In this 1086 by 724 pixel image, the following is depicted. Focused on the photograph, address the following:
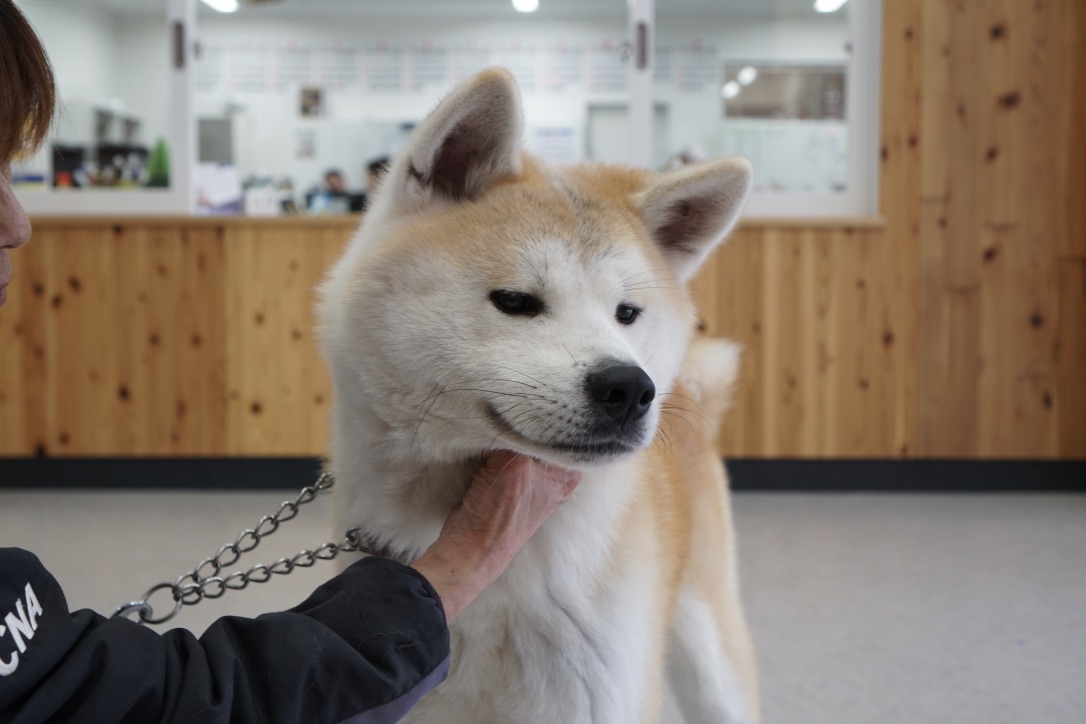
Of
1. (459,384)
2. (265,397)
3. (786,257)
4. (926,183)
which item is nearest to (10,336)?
(265,397)

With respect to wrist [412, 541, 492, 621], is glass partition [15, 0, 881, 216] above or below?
above

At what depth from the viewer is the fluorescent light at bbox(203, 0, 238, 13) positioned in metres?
4.17

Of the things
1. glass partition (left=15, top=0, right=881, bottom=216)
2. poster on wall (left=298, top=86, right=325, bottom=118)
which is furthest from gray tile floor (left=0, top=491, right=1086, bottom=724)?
poster on wall (left=298, top=86, right=325, bottom=118)

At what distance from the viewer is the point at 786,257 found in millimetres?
3449

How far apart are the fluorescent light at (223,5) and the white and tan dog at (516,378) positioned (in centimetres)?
373

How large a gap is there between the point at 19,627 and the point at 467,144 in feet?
2.06

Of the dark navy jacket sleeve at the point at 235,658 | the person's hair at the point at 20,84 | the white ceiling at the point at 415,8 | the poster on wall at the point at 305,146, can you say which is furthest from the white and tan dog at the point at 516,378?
the poster on wall at the point at 305,146

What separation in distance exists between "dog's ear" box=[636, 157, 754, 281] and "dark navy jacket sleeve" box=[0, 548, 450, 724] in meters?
0.52

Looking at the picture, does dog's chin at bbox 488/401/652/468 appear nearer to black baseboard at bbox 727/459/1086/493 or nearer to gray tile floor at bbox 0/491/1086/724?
gray tile floor at bbox 0/491/1086/724

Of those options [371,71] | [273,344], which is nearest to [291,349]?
[273,344]

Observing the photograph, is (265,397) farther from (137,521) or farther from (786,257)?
(786,257)

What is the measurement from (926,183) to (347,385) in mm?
3089

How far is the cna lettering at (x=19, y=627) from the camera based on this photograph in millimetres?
534

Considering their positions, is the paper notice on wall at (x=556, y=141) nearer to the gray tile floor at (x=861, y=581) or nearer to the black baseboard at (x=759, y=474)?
the black baseboard at (x=759, y=474)
